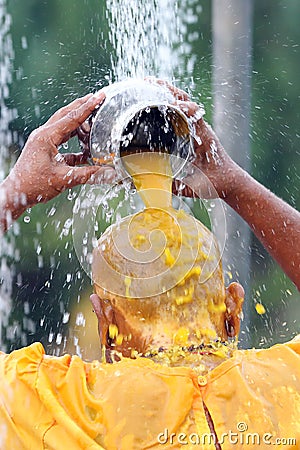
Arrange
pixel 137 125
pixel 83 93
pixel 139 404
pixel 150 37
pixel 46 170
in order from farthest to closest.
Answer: pixel 83 93 < pixel 150 37 < pixel 46 170 < pixel 137 125 < pixel 139 404

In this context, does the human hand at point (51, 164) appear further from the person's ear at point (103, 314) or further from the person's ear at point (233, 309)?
the person's ear at point (233, 309)

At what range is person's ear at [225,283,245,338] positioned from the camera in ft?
8.28

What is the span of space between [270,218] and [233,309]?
0.51 metres

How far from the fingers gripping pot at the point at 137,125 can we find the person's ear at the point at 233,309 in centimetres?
41

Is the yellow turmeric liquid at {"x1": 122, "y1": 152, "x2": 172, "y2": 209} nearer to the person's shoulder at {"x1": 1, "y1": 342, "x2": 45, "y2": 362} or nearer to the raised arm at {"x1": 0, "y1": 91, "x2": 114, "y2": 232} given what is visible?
the raised arm at {"x1": 0, "y1": 91, "x2": 114, "y2": 232}

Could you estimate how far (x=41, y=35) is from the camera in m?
7.95

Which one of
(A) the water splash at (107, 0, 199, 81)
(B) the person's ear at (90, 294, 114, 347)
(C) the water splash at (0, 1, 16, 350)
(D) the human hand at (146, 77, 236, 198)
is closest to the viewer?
(B) the person's ear at (90, 294, 114, 347)

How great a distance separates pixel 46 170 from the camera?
105 inches

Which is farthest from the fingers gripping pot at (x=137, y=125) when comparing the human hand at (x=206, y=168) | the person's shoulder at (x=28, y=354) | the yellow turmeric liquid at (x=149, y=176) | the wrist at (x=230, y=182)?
the person's shoulder at (x=28, y=354)

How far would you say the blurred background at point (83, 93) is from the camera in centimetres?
746

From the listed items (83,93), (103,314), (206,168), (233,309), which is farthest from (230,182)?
(83,93)

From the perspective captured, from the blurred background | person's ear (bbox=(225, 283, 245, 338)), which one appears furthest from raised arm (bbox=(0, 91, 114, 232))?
the blurred background

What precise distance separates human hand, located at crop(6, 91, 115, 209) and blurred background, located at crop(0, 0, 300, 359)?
4319 mm

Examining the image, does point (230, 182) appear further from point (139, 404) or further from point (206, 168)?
point (139, 404)
